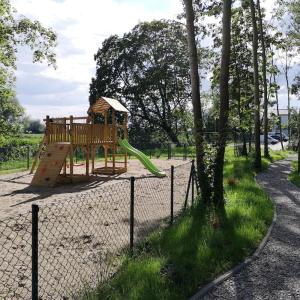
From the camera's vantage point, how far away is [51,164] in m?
17.4

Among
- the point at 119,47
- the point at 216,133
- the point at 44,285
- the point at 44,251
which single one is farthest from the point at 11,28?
the point at 119,47

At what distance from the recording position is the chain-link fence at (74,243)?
5652mm

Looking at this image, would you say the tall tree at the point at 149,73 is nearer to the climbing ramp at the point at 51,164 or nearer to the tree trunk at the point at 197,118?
the climbing ramp at the point at 51,164

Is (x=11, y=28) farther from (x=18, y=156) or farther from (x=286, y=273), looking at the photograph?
(x=286, y=273)

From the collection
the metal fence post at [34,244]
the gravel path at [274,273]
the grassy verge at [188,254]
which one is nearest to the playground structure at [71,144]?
the grassy verge at [188,254]

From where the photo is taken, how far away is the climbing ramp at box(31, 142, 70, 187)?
1662 cm

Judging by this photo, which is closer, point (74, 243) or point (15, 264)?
point (15, 264)

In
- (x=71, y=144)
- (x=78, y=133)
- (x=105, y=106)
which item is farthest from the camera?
(x=105, y=106)

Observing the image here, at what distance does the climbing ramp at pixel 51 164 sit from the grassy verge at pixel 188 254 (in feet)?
27.0

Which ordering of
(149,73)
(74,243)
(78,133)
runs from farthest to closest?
(149,73), (78,133), (74,243)

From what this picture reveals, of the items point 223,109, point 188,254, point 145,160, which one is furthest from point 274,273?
point 145,160

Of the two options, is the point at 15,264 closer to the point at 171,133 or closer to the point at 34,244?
the point at 34,244

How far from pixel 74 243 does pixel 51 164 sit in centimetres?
983

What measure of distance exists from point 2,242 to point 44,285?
251 cm
